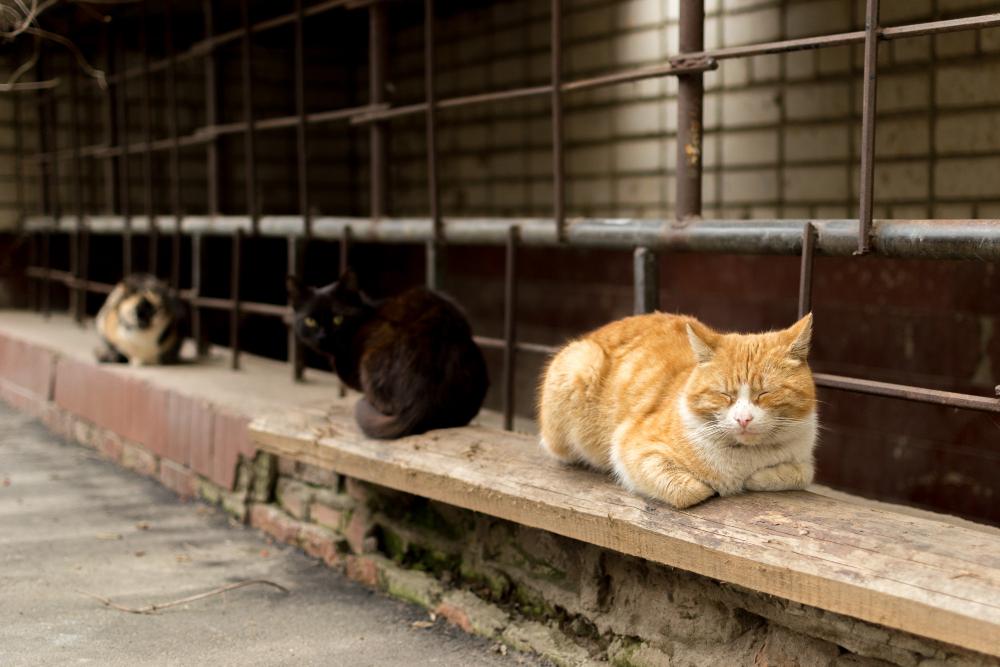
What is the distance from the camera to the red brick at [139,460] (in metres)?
4.86

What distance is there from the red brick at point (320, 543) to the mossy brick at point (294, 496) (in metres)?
0.07

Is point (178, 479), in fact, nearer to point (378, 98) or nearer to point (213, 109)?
point (378, 98)

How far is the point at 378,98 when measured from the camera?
430 centimetres

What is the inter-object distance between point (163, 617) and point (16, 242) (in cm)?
620

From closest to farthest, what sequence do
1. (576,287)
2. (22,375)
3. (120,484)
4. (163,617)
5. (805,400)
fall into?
(805,400), (163,617), (120,484), (22,375), (576,287)

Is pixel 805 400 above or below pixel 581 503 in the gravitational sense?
above

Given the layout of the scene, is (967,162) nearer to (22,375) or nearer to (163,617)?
(163,617)

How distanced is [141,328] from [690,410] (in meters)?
3.86

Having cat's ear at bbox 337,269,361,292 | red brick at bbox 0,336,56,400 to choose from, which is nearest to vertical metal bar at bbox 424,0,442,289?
cat's ear at bbox 337,269,361,292

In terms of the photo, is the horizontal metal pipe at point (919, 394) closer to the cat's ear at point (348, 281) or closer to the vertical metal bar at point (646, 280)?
the vertical metal bar at point (646, 280)

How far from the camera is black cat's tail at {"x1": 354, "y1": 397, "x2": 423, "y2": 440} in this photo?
125 inches

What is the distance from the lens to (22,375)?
6477 millimetres

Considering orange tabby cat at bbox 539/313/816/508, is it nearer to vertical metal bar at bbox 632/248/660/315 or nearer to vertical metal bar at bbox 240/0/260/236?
vertical metal bar at bbox 632/248/660/315

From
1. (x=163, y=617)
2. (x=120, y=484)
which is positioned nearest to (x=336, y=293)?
(x=163, y=617)
